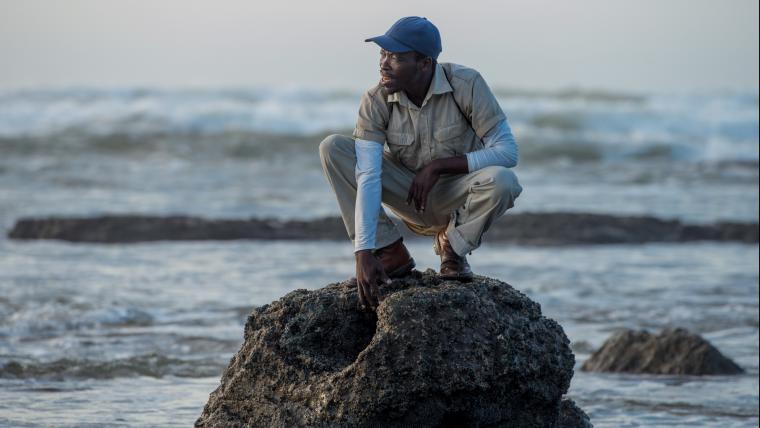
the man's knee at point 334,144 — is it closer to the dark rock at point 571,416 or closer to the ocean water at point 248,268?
the dark rock at point 571,416

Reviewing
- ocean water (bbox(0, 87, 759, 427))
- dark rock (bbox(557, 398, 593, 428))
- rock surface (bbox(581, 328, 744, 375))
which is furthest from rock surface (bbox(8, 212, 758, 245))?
dark rock (bbox(557, 398, 593, 428))

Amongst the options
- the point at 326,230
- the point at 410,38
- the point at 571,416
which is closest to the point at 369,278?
the point at 410,38

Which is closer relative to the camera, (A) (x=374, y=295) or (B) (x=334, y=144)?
(A) (x=374, y=295)

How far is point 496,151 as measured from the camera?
16.3 ft

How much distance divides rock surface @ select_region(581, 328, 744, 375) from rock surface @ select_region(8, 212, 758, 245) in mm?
5667

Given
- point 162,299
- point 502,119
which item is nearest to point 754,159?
point 162,299

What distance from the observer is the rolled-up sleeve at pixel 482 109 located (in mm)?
4949

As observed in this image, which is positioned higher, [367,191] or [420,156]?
[420,156]

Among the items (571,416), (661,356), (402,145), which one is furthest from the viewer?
(661,356)

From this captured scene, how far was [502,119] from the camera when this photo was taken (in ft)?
16.5

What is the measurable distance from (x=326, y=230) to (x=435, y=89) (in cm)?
968

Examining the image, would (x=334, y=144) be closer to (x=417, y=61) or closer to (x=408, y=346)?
(x=417, y=61)

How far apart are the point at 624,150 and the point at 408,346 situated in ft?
80.5

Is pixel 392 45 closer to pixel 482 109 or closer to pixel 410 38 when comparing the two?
pixel 410 38
